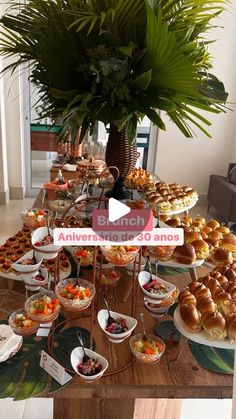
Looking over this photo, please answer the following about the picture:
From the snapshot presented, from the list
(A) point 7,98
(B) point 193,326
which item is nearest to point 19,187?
(A) point 7,98

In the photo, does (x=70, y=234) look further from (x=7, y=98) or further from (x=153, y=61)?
(x=7, y=98)

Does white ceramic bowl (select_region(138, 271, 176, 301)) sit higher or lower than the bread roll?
higher

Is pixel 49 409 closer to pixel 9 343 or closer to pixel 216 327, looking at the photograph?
pixel 9 343

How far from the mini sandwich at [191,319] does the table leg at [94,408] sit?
35 cm

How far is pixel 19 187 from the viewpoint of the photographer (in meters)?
4.05

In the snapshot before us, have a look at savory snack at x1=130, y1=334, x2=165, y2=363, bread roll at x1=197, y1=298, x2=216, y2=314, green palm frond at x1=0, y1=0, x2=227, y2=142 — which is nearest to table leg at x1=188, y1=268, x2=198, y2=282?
bread roll at x1=197, y1=298, x2=216, y2=314

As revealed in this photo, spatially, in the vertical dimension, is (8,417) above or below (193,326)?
below

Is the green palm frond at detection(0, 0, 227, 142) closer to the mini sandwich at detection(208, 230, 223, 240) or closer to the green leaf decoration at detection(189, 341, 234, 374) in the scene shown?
the mini sandwich at detection(208, 230, 223, 240)

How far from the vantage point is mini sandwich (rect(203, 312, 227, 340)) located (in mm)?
884

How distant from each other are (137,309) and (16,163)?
10.6 feet

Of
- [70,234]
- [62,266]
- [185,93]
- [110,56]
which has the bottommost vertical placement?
[62,266]

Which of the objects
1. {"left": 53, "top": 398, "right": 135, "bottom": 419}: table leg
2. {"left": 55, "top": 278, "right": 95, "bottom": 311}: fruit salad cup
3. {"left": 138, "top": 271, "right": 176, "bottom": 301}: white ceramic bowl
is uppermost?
{"left": 55, "top": 278, "right": 95, "bottom": 311}: fruit salad cup

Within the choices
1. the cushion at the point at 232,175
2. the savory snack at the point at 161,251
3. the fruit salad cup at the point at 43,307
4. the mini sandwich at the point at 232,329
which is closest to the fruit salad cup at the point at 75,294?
the fruit salad cup at the point at 43,307

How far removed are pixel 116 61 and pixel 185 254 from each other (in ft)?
2.24
